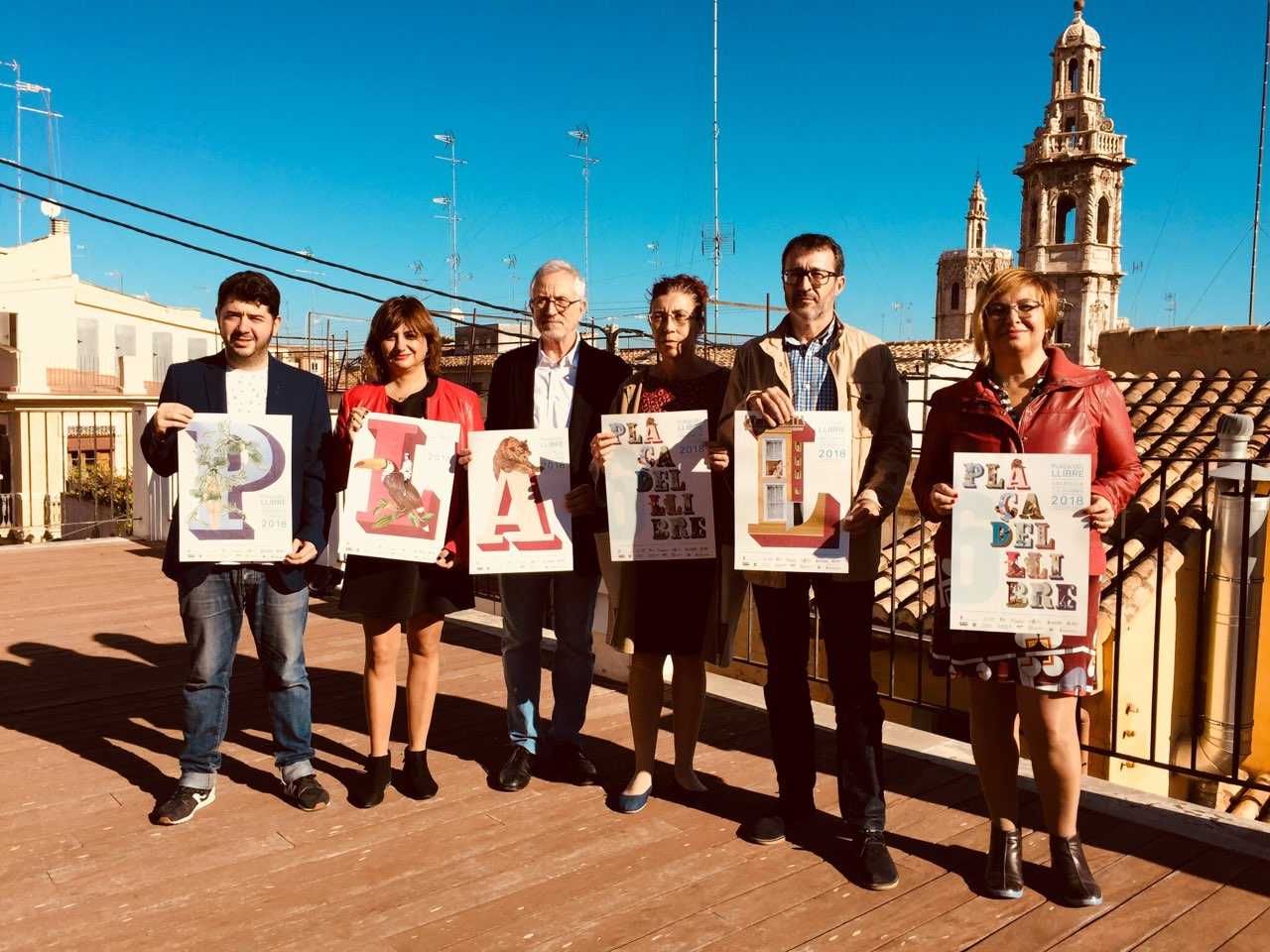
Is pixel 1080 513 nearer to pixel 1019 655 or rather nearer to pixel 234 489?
pixel 1019 655

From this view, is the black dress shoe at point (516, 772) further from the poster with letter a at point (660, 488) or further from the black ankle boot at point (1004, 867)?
the black ankle boot at point (1004, 867)

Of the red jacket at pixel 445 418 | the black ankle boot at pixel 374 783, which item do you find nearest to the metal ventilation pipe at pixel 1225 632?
the red jacket at pixel 445 418

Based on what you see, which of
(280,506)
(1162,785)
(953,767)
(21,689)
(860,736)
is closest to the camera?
(860,736)

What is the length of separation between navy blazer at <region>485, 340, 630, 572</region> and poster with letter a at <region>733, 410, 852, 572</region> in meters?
0.66

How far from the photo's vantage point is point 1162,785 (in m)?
8.24

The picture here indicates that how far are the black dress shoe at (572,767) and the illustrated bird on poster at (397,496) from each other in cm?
103

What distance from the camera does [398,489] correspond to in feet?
10.4

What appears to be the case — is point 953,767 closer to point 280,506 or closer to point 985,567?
point 985,567

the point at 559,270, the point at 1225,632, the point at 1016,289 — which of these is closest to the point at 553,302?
the point at 559,270

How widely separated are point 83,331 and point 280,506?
114 feet

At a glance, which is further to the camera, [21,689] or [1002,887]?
[21,689]

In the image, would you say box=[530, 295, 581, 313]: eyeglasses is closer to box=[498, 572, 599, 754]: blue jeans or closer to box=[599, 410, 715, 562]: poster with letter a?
box=[599, 410, 715, 562]: poster with letter a

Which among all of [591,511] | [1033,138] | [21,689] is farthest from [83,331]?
[1033,138]

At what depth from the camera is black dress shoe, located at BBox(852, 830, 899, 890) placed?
273 cm
